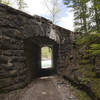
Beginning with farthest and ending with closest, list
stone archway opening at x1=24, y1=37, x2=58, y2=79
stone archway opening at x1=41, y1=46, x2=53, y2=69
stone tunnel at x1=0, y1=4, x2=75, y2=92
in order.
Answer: stone archway opening at x1=41, y1=46, x2=53, y2=69 < stone archway opening at x1=24, y1=37, x2=58, y2=79 < stone tunnel at x1=0, y1=4, x2=75, y2=92

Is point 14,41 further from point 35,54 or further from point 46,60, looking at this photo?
point 46,60

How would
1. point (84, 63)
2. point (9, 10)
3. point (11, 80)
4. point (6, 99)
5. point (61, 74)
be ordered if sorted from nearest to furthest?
1. point (6, 99)
2. point (11, 80)
3. point (9, 10)
4. point (84, 63)
5. point (61, 74)

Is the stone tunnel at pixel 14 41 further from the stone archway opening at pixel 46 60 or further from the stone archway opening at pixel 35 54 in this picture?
the stone archway opening at pixel 46 60

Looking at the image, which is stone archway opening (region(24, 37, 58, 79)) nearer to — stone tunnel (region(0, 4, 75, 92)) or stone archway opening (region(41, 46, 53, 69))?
stone tunnel (region(0, 4, 75, 92))

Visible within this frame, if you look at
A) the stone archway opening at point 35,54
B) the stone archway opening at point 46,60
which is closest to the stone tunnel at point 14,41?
the stone archway opening at point 35,54

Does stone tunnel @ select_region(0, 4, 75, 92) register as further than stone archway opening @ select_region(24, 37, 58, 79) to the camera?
No

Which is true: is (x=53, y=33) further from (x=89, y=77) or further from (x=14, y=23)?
(x=89, y=77)

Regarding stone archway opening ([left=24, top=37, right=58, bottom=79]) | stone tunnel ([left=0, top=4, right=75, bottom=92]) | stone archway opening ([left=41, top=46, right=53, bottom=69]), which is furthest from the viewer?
stone archway opening ([left=41, top=46, right=53, bottom=69])

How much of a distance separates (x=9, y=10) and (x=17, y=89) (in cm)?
341

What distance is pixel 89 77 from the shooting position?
3.08m

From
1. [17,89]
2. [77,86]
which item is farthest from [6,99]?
[77,86]

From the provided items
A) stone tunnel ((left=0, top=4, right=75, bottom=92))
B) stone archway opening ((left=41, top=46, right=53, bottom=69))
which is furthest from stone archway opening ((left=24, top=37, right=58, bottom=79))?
stone archway opening ((left=41, top=46, right=53, bottom=69))

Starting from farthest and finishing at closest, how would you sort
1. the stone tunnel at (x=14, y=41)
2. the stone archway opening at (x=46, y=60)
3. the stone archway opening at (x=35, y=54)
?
1. the stone archway opening at (x=46, y=60)
2. the stone archway opening at (x=35, y=54)
3. the stone tunnel at (x=14, y=41)

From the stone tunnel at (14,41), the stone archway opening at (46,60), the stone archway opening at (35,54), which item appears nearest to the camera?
the stone tunnel at (14,41)
